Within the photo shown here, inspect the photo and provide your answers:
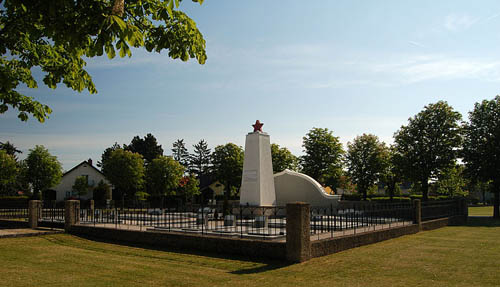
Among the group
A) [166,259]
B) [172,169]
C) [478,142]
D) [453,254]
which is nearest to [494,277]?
[453,254]

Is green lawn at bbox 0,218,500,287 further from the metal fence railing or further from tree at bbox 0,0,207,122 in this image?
the metal fence railing

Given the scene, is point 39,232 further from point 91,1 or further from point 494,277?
point 494,277

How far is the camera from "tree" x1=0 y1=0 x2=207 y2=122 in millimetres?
5117

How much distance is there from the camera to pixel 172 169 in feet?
162

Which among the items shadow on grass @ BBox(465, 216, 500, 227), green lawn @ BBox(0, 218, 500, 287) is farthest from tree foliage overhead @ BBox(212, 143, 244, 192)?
green lawn @ BBox(0, 218, 500, 287)

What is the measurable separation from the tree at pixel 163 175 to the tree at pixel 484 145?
3343 cm

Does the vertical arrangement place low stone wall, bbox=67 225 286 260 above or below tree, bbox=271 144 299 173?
below

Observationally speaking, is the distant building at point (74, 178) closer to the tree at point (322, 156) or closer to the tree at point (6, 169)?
the tree at point (6, 169)

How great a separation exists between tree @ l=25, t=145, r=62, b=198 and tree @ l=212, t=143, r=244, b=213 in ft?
67.0

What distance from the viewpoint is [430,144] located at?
3978 centimetres

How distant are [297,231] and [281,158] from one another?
136ft

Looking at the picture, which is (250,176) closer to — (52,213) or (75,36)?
(52,213)

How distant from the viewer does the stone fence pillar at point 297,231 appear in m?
11.7

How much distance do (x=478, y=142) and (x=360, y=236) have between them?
2814 cm
